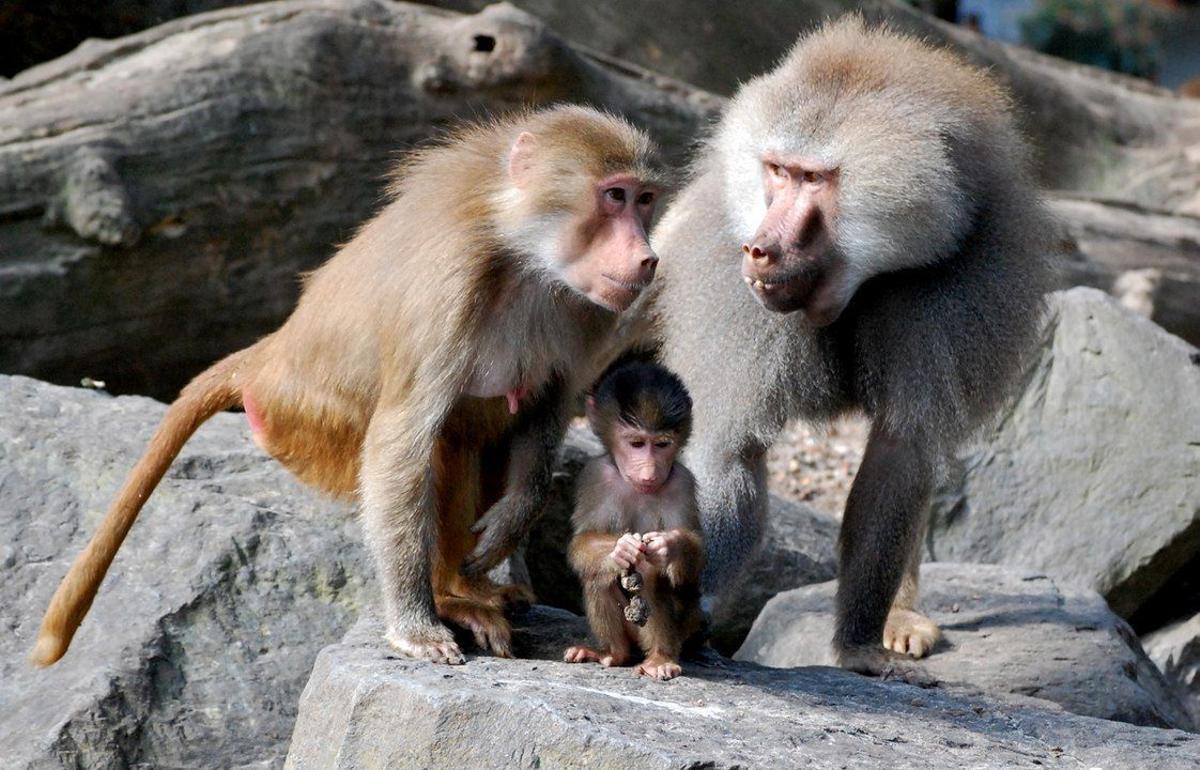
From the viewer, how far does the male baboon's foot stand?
4703mm

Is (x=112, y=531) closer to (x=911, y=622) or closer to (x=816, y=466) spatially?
(x=911, y=622)

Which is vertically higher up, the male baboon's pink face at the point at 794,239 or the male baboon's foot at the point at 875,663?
the male baboon's pink face at the point at 794,239

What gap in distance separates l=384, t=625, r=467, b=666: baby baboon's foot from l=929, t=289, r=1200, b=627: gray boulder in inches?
125

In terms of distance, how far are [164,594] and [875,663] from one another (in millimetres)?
2249

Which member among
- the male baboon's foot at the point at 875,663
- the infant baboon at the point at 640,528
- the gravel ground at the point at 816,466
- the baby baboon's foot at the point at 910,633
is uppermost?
the infant baboon at the point at 640,528

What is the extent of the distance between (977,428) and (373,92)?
12.0ft

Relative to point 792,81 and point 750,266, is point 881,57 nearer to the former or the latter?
point 792,81

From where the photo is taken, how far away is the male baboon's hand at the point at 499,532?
164 inches

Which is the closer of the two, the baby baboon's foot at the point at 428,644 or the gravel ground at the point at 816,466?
the baby baboon's foot at the point at 428,644

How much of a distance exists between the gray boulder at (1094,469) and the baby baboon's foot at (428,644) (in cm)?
317

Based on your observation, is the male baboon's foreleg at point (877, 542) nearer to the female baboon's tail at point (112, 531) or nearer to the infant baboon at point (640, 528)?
the infant baboon at point (640, 528)

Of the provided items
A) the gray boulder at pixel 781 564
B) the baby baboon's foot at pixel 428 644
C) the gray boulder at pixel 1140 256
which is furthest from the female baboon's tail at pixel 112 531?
the gray boulder at pixel 1140 256

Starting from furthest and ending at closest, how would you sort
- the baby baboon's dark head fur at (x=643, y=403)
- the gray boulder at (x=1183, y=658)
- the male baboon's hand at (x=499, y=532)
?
1. the gray boulder at (x=1183, y=658)
2. the male baboon's hand at (x=499, y=532)
3. the baby baboon's dark head fur at (x=643, y=403)

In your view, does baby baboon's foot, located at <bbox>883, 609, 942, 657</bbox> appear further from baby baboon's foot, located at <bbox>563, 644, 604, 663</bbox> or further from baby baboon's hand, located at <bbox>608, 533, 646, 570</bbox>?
baby baboon's hand, located at <bbox>608, 533, 646, 570</bbox>
